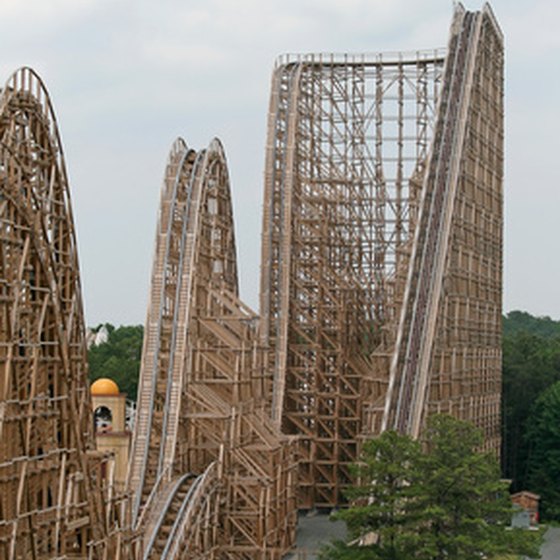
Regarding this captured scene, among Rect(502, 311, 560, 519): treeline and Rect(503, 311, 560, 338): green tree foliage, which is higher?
Rect(503, 311, 560, 338): green tree foliage

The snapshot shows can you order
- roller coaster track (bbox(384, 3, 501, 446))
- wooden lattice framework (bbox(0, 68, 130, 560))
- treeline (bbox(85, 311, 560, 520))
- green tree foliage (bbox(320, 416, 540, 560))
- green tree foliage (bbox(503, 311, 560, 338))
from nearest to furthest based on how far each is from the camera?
1. wooden lattice framework (bbox(0, 68, 130, 560))
2. green tree foliage (bbox(320, 416, 540, 560))
3. roller coaster track (bbox(384, 3, 501, 446))
4. treeline (bbox(85, 311, 560, 520))
5. green tree foliage (bbox(503, 311, 560, 338))

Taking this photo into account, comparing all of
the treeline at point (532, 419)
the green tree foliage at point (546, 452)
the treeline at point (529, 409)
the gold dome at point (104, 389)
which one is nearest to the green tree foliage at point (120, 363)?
the treeline at point (529, 409)

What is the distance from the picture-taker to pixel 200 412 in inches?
1065

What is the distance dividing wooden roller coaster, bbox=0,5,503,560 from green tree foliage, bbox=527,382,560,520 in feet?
10.00

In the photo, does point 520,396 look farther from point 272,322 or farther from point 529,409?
point 272,322

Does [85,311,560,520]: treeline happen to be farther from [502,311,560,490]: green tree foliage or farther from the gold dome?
the gold dome

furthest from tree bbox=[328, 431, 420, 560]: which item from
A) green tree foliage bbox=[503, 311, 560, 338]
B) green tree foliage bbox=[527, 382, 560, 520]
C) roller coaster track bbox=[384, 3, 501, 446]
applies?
green tree foliage bbox=[503, 311, 560, 338]

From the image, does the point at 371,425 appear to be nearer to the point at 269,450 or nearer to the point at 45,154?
the point at 269,450

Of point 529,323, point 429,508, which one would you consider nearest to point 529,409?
point 429,508

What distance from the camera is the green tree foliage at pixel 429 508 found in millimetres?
22172

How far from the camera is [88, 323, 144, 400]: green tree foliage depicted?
52.7 metres

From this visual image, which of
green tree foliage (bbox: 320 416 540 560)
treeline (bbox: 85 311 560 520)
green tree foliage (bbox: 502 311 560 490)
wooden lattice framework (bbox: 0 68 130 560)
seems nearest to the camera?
wooden lattice framework (bbox: 0 68 130 560)

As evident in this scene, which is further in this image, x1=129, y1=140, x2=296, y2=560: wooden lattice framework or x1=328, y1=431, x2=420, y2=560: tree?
x1=129, y1=140, x2=296, y2=560: wooden lattice framework

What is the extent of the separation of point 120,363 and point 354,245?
21326 millimetres
